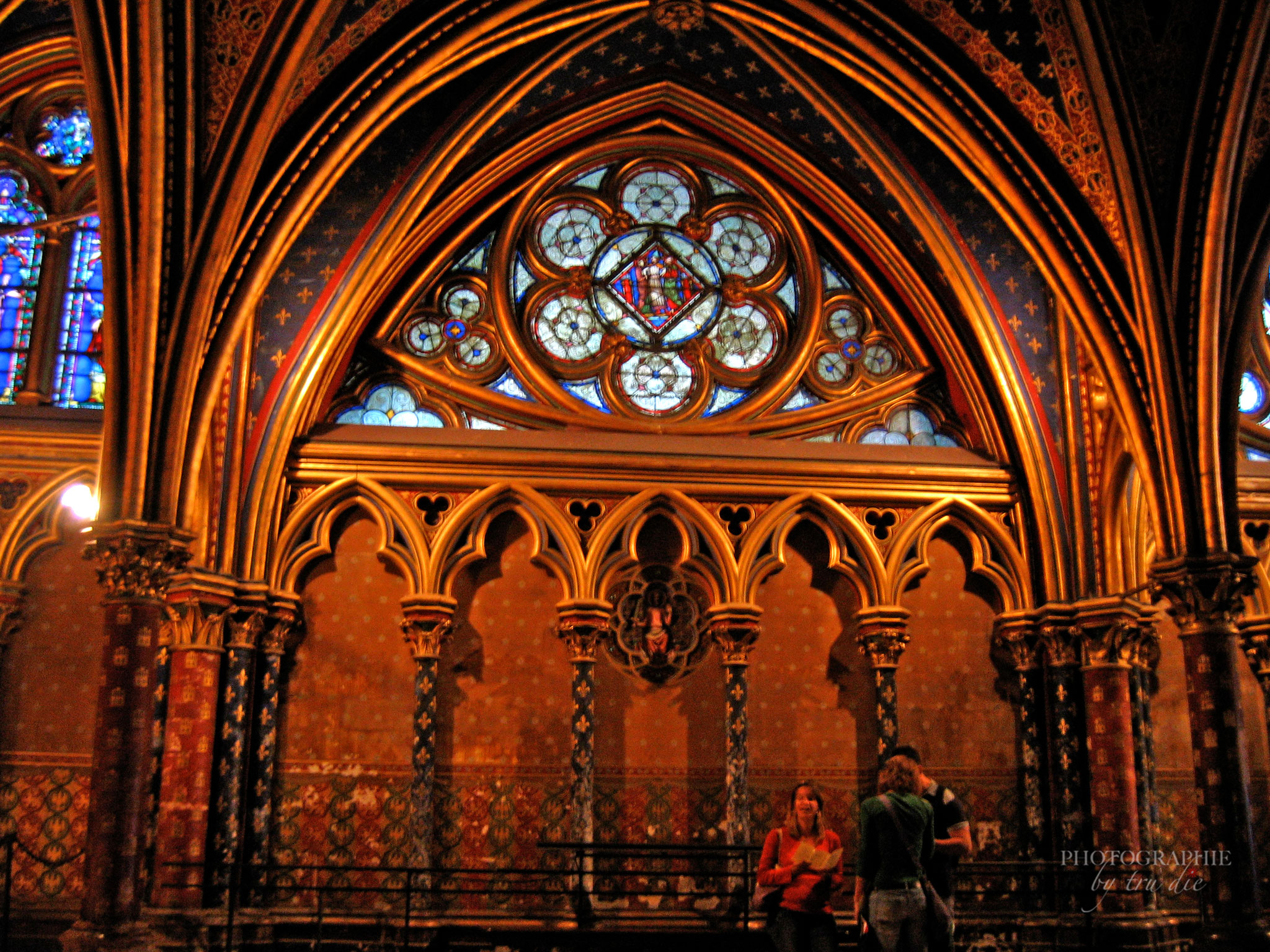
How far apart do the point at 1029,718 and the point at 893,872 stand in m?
8.11

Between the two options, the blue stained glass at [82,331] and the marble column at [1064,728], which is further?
the blue stained glass at [82,331]

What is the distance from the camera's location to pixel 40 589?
14203 mm

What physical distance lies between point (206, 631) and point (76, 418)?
8.76 ft

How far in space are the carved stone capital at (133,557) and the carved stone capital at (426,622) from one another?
11.7 feet

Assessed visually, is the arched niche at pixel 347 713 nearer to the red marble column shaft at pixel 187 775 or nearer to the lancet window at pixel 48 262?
the red marble column shaft at pixel 187 775

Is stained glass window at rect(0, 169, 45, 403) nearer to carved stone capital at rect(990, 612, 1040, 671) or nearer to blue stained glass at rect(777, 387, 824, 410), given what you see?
blue stained glass at rect(777, 387, 824, 410)

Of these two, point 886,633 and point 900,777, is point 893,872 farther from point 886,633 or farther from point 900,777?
point 886,633

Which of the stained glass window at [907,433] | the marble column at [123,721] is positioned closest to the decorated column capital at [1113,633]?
the stained glass window at [907,433]

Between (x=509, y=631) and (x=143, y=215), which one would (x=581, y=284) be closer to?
(x=509, y=631)

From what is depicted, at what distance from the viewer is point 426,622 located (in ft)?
47.5

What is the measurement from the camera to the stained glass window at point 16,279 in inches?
585

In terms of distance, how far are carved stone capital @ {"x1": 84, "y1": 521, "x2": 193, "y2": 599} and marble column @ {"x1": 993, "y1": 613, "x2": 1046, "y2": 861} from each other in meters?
8.45

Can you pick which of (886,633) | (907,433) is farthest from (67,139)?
(886,633)

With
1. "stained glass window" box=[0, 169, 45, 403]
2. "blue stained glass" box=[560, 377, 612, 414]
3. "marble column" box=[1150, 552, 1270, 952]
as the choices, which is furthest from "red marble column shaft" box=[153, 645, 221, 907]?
"marble column" box=[1150, 552, 1270, 952]
